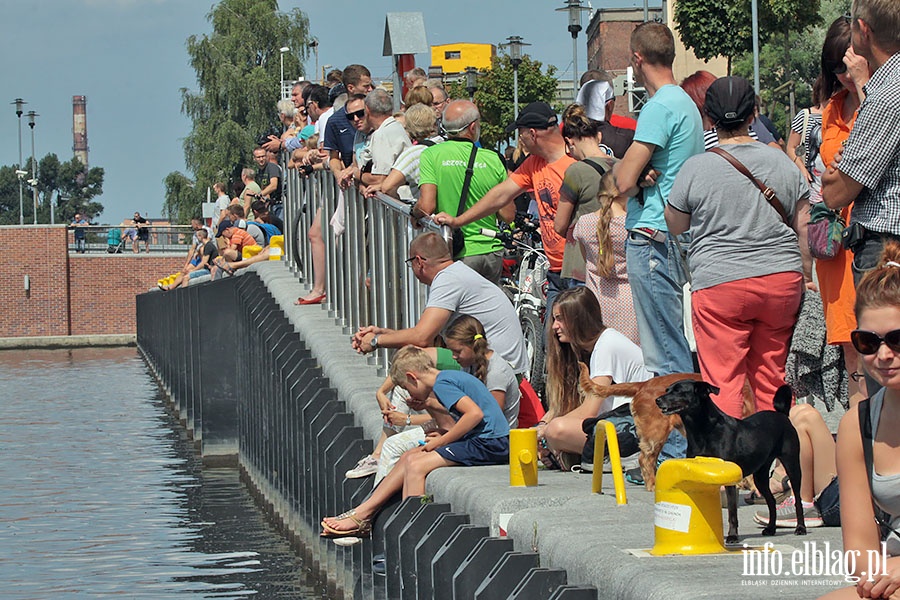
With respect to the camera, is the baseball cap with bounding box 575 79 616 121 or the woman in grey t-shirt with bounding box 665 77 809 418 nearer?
the woman in grey t-shirt with bounding box 665 77 809 418

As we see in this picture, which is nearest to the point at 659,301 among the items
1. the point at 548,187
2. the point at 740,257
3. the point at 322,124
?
the point at 740,257

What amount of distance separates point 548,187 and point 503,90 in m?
38.1

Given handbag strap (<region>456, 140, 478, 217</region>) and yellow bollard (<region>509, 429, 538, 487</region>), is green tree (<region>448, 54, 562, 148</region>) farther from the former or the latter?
yellow bollard (<region>509, 429, 538, 487</region>)

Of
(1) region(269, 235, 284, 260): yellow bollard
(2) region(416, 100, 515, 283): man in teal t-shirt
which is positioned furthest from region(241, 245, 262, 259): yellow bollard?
(2) region(416, 100, 515, 283): man in teal t-shirt

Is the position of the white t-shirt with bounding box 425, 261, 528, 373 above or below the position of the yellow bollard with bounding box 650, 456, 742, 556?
above

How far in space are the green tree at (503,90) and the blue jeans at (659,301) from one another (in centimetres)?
3941

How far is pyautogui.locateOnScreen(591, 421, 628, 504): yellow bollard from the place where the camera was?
6098 millimetres

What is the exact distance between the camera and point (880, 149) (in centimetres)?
554

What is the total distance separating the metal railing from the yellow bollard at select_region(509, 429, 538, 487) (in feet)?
9.76

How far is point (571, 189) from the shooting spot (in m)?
8.73

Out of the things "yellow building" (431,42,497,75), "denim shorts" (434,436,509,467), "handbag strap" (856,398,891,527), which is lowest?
"denim shorts" (434,436,509,467)

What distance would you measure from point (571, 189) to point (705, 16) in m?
39.1

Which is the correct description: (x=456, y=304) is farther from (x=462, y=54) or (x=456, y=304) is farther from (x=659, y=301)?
(x=462, y=54)

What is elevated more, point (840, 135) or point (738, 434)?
point (840, 135)
